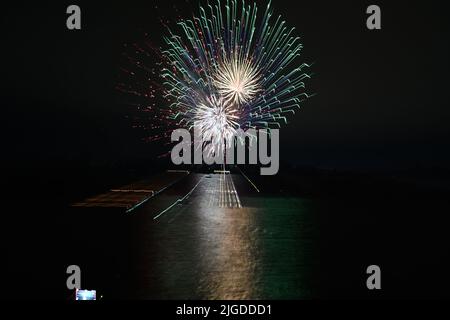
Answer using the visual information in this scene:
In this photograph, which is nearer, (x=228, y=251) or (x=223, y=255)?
(x=223, y=255)

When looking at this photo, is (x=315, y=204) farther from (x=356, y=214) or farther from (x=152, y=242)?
(x=152, y=242)

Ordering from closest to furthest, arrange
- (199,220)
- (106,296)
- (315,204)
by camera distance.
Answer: (106,296)
(199,220)
(315,204)

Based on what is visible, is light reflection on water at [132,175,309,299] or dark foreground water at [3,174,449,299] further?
dark foreground water at [3,174,449,299]

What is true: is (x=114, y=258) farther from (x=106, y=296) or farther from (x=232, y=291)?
(x=232, y=291)

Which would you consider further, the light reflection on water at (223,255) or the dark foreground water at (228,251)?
the dark foreground water at (228,251)

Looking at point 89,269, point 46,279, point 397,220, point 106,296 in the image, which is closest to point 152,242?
point 89,269

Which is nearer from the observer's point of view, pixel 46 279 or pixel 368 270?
pixel 46 279

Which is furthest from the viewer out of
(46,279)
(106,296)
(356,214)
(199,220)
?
(356,214)

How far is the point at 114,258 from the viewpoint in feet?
38.2

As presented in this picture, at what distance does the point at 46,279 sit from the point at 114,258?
2011 mm
